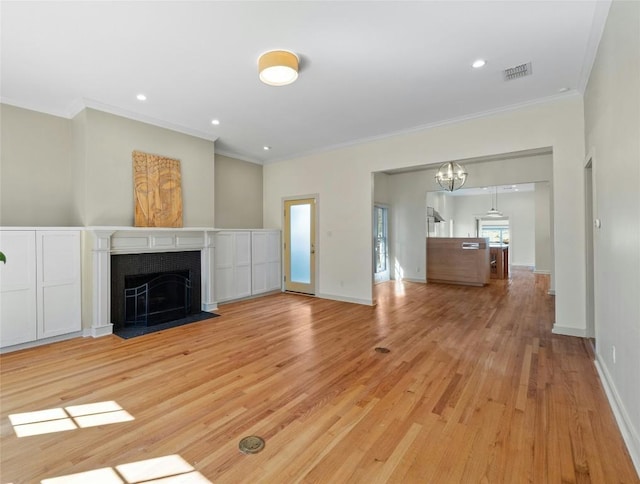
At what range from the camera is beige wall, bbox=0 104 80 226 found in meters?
3.98

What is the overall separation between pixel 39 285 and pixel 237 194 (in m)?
3.80

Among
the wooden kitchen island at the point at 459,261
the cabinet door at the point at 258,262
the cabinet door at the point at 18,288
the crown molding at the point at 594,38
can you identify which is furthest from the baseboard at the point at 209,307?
the crown molding at the point at 594,38

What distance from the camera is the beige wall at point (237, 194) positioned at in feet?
21.1

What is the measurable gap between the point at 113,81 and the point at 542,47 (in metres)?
4.57

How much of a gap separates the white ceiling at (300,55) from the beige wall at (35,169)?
0.84ft

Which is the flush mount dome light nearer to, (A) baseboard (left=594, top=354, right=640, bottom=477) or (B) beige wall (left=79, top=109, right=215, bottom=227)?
(B) beige wall (left=79, top=109, right=215, bottom=227)

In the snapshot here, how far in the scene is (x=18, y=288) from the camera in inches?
139

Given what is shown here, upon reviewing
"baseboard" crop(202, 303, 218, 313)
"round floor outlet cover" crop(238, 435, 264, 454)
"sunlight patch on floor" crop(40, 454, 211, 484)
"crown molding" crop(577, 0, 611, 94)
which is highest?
"crown molding" crop(577, 0, 611, 94)

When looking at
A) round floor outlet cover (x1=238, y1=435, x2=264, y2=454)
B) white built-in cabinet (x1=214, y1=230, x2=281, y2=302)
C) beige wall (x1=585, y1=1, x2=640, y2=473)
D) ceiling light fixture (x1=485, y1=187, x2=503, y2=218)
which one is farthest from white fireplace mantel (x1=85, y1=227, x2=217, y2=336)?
ceiling light fixture (x1=485, y1=187, x2=503, y2=218)

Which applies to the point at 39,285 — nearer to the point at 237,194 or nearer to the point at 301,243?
the point at 237,194

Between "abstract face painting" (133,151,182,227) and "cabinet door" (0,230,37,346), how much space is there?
127cm

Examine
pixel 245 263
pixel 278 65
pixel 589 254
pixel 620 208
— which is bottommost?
pixel 245 263

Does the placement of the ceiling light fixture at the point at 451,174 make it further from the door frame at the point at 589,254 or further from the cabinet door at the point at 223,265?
the cabinet door at the point at 223,265

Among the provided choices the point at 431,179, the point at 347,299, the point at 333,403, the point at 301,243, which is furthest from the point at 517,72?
the point at 431,179
